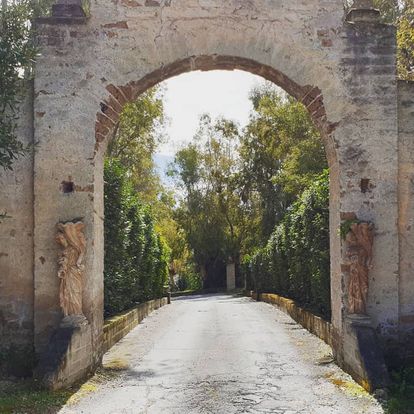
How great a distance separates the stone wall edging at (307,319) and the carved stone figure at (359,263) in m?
1.74

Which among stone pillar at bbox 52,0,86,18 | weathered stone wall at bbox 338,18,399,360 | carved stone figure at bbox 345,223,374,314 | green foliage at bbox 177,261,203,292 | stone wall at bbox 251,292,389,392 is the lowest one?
green foliage at bbox 177,261,203,292

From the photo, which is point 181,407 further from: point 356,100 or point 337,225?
point 356,100

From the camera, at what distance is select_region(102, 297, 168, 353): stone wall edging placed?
34.2 feet

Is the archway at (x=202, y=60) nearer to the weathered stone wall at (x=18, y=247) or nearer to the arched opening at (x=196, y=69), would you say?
the arched opening at (x=196, y=69)

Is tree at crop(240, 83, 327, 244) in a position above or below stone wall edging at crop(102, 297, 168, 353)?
above

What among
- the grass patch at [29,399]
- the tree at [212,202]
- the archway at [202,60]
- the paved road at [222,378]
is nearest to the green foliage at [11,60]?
the archway at [202,60]

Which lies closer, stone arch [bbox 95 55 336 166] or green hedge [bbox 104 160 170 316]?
stone arch [bbox 95 55 336 166]

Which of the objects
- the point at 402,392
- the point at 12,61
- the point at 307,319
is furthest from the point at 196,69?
the point at 307,319

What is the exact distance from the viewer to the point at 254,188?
34750 mm

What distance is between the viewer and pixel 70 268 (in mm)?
7762

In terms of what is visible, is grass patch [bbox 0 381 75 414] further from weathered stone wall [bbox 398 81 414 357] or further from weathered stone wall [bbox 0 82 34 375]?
weathered stone wall [bbox 398 81 414 357]

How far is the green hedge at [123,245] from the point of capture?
1207 cm

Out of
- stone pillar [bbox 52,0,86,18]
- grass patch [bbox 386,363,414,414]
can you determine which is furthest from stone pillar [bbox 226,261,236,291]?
stone pillar [bbox 52,0,86,18]

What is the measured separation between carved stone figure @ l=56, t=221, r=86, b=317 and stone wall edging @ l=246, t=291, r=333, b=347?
4.17 meters
